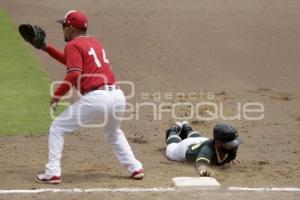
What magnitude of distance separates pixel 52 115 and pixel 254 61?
6105 mm

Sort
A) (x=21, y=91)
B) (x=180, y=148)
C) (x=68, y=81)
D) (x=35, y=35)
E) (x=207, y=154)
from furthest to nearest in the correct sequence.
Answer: (x=21, y=91)
(x=180, y=148)
(x=207, y=154)
(x=35, y=35)
(x=68, y=81)

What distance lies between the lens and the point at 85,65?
6879mm

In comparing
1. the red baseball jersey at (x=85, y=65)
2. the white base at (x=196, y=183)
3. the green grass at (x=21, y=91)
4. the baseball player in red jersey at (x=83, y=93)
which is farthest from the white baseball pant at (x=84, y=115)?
the green grass at (x=21, y=91)

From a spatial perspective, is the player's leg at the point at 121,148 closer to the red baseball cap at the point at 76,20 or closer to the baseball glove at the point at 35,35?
the red baseball cap at the point at 76,20

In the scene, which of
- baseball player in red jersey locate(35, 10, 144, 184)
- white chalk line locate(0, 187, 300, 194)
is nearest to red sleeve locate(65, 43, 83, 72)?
baseball player in red jersey locate(35, 10, 144, 184)

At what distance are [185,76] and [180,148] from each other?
5576 mm

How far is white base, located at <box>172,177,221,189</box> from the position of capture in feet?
22.4

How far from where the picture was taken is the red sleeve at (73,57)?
265 inches

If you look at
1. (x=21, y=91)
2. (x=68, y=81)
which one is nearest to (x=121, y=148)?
(x=68, y=81)

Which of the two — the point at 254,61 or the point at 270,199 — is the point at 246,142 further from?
the point at 254,61

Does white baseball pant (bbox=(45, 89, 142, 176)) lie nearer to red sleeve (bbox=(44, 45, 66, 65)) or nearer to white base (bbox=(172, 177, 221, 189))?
red sleeve (bbox=(44, 45, 66, 65))

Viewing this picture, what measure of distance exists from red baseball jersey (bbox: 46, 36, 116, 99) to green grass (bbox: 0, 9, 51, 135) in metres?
2.86

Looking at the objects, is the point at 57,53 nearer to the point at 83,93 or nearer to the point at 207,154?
the point at 83,93

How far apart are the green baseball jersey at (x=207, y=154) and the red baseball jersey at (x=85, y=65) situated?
1.40 meters
